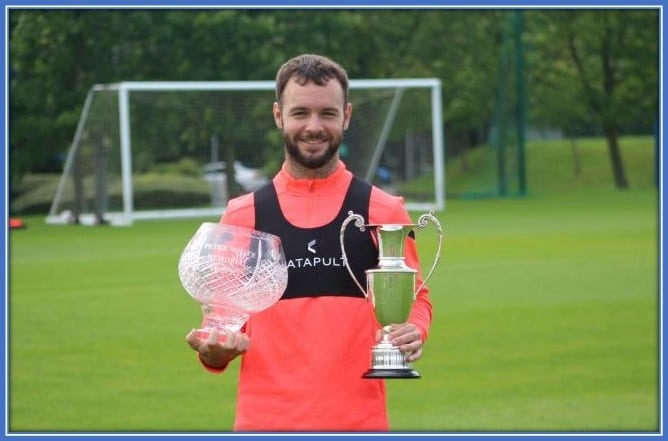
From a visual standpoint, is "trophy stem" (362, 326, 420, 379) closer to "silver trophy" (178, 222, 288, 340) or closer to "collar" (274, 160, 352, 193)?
"silver trophy" (178, 222, 288, 340)

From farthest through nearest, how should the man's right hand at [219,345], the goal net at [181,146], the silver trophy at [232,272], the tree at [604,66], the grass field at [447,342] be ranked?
the tree at [604,66] < the goal net at [181,146] < the grass field at [447,342] < the silver trophy at [232,272] < the man's right hand at [219,345]

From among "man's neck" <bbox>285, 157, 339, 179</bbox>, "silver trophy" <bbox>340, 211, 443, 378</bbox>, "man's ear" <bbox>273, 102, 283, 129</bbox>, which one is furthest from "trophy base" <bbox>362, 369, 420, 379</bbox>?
"man's ear" <bbox>273, 102, 283, 129</bbox>

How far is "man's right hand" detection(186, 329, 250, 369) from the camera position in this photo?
346 centimetres

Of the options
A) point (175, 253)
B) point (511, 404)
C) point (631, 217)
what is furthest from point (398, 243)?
point (631, 217)

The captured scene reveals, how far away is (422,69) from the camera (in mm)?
39219

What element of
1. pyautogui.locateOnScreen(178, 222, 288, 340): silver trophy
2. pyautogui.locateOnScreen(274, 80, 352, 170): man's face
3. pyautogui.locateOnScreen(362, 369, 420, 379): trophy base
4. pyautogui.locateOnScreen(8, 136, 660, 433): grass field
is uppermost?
pyautogui.locateOnScreen(274, 80, 352, 170): man's face

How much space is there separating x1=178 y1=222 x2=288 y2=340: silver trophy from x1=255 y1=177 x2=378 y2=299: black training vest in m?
0.05

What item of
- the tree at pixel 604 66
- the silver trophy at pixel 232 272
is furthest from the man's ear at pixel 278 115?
the tree at pixel 604 66

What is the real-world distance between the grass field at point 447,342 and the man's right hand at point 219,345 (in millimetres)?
5258

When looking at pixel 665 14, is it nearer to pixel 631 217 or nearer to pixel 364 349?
pixel 364 349

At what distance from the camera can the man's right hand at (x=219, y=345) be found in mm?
3457

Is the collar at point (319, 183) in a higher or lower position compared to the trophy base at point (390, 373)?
higher

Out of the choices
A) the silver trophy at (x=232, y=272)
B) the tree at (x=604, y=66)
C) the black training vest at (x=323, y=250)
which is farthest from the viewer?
the tree at (x=604, y=66)

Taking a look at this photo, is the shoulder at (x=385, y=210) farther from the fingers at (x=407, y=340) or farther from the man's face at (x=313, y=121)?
the fingers at (x=407, y=340)
